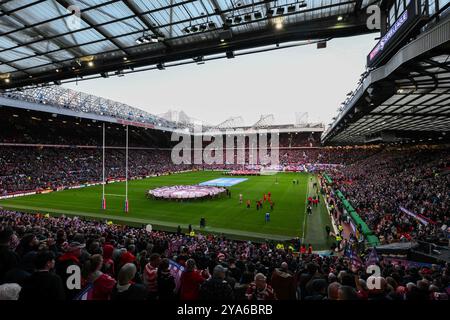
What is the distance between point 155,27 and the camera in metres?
9.16

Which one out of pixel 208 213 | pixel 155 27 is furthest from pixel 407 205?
pixel 155 27

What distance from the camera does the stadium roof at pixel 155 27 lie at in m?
7.97

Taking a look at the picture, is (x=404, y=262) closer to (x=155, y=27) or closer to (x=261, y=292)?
(x=261, y=292)

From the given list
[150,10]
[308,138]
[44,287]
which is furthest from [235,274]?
[308,138]

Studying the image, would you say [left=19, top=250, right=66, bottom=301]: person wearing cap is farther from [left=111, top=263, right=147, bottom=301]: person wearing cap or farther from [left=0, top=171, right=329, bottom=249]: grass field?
[left=0, top=171, right=329, bottom=249]: grass field

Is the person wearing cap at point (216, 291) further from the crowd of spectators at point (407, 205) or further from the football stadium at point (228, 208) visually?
the crowd of spectators at point (407, 205)

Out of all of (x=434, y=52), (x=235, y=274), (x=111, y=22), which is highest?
(x=111, y=22)

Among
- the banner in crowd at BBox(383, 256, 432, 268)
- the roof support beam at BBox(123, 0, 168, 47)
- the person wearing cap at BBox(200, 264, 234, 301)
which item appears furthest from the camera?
the banner in crowd at BBox(383, 256, 432, 268)

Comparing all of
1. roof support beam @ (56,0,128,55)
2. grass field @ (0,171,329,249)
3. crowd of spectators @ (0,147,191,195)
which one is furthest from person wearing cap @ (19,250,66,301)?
crowd of spectators @ (0,147,191,195)

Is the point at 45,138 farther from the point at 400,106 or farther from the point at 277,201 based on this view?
the point at 400,106

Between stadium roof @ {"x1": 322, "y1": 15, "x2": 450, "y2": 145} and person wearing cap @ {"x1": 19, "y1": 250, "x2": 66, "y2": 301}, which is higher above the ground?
stadium roof @ {"x1": 322, "y1": 15, "x2": 450, "y2": 145}

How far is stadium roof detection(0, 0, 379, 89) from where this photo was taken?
26.2 feet

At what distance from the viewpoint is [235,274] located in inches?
271

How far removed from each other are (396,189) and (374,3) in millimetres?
22974
